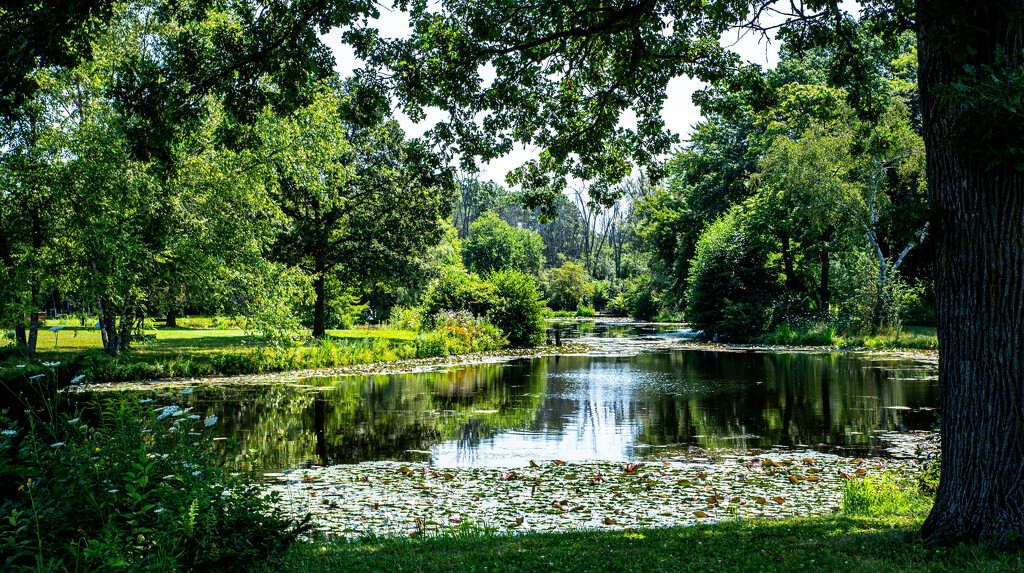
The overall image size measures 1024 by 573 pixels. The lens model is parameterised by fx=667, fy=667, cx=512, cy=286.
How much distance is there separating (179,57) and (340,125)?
1766cm

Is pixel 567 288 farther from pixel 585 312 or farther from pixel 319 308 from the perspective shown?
pixel 319 308

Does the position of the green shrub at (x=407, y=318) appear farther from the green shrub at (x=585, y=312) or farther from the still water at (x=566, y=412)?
the green shrub at (x=585, y=312)

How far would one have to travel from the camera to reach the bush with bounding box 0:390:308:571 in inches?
152

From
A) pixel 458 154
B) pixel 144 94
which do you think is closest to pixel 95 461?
pixel 144 94

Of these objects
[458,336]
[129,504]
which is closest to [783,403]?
[129,504]

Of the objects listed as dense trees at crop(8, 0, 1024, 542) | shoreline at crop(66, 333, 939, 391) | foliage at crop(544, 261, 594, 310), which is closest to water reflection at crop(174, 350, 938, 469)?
shoreline at crop(66, 333, 939, 391)

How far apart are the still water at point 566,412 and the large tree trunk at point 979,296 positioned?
5.29m

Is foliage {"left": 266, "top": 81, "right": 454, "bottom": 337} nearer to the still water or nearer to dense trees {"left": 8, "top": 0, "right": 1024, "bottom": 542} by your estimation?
dense trees {"left": 8, "top": 0, "right": 1024, "bottom": 542}

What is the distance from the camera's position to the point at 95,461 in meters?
4.39

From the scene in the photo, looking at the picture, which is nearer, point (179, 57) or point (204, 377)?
point (179, 57)

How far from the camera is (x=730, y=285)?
115 ft

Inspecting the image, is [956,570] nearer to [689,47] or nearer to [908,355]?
[689,47]

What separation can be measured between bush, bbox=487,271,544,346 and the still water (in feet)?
32.9

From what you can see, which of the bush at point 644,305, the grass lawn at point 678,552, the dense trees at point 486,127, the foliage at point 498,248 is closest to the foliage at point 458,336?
the dense trees at point 486,127
